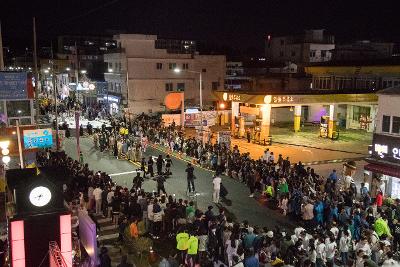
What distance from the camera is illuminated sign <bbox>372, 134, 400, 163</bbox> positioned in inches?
800

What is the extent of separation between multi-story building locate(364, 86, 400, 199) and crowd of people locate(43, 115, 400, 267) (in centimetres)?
52

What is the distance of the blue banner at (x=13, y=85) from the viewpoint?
21891 millimetres

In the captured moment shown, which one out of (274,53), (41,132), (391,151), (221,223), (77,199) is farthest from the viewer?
(274,53)

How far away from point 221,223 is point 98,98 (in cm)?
4856

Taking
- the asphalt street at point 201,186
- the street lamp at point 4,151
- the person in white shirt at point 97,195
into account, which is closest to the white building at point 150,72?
the asphalt street at point 201,186

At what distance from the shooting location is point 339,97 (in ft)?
128

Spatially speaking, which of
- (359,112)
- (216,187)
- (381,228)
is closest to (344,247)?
(381,228)

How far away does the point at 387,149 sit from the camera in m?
20.8

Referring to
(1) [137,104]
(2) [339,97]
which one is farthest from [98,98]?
(2) [339,97]

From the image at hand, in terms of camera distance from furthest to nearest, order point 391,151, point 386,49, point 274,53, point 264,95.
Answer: point 274,53 → point 386,49 → point 264,95 → point 391,151

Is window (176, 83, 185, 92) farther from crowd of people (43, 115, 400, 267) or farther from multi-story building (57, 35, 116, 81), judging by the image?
crowd of people (43, 115, 400, 267)

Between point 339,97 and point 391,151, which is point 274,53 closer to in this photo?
point 339,97

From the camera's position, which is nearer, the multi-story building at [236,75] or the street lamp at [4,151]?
the street lamp at [4,151]

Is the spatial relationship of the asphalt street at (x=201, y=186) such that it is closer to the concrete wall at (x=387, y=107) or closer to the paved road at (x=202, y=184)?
the paved road at (x=202, y=184)
